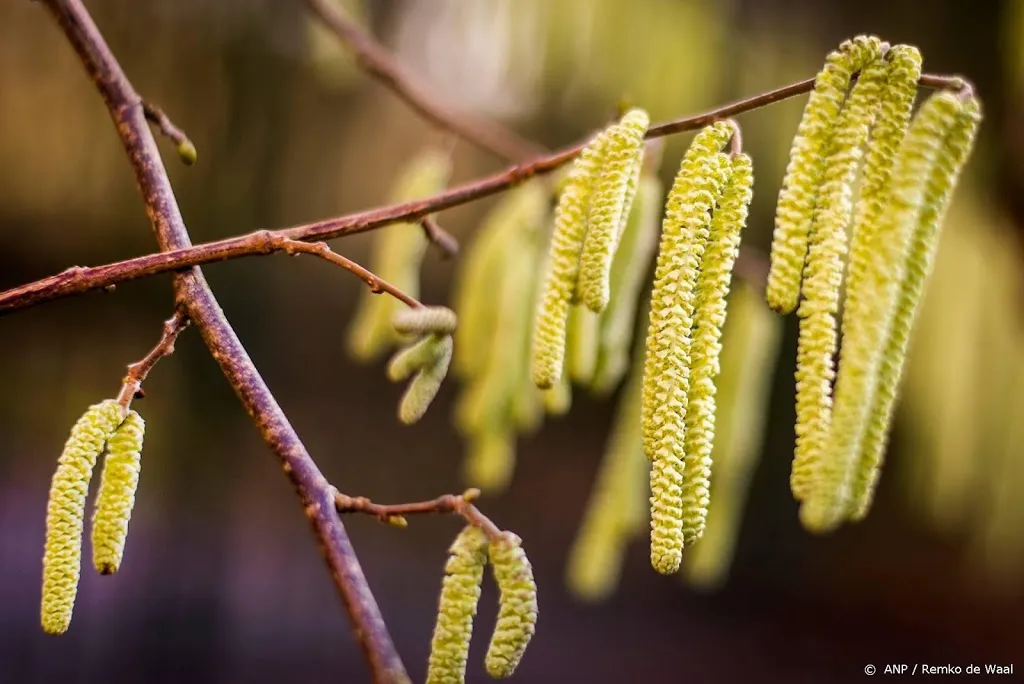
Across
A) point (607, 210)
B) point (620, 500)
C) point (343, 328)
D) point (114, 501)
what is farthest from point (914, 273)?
point (343, 328)

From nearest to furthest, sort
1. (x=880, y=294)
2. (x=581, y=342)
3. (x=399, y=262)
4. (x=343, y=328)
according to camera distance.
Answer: (x=880, y=294) → (x=581, y=342) → (x=399, y=262) → (x=343, y=328)

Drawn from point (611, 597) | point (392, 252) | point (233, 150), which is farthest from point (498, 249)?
point (611, 597)

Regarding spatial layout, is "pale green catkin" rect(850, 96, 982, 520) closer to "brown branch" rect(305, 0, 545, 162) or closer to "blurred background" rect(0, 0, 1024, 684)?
"brown branch" rect(305, 0, 545, 162)

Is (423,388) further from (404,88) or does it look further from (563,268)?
(404,88)

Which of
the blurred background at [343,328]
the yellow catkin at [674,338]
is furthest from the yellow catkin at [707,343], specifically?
the blurred background at [343,328]

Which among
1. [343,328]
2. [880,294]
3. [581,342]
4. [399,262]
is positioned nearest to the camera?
[880,294]

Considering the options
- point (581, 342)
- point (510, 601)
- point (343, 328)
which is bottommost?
point (510, 601)

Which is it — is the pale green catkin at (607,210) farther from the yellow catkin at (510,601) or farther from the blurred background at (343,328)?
the blurred background at (343,328)
